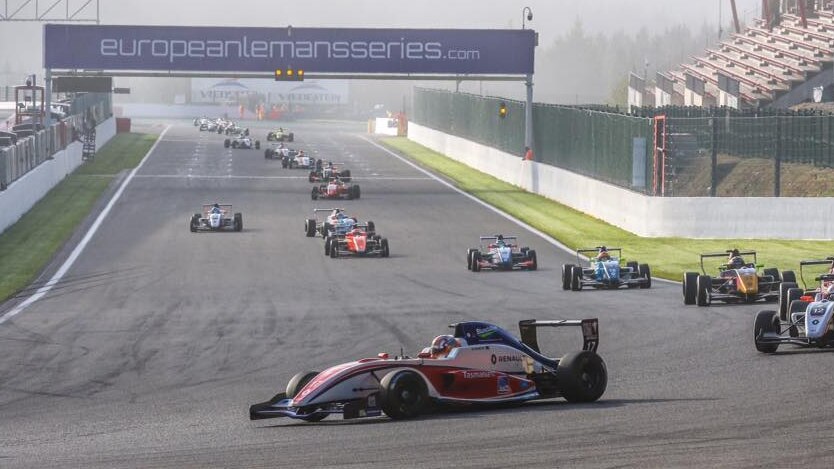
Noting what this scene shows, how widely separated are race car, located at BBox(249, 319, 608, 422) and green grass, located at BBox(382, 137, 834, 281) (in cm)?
1770

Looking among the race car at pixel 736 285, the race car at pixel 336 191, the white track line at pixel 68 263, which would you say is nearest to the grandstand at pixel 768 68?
the race car at pixel 336 191

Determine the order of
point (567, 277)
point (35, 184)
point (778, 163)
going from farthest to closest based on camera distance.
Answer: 1. point (35, 184)
2. point (778, 163)
3. point (567, 277)

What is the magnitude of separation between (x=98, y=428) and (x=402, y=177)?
52469 mm

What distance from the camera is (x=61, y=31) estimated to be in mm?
62250

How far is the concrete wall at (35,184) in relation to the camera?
44750 mm

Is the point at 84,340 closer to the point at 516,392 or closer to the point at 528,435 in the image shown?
the point at 516,392

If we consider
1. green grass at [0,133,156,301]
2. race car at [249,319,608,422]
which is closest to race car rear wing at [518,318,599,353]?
race car at [249,319,608,422]

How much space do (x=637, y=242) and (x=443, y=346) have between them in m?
25.5

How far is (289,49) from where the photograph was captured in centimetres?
6369

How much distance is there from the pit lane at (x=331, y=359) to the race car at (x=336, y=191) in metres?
7.52

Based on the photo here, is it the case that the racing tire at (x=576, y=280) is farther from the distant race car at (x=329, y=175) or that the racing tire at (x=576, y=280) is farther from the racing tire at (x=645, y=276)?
the distant race car at (x=329, y=175)

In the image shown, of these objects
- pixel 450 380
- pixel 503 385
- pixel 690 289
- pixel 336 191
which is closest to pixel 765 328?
pixel 503 385

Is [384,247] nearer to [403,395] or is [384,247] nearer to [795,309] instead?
[795,309]

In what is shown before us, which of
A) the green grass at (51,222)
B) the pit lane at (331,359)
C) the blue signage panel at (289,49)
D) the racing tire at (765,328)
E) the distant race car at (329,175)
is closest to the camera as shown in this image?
the pit lane at (331,359)
